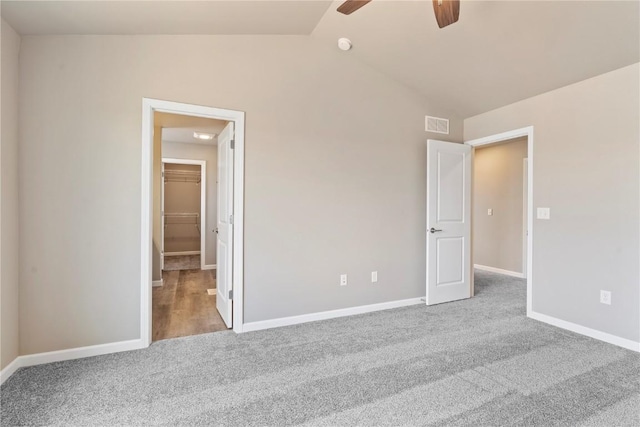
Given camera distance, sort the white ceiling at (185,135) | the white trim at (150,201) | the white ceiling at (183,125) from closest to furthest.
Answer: the white trim at (150,201), the white ceiling at (183,125), the white ceiling at (185,135)

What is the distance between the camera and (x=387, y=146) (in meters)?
3.72

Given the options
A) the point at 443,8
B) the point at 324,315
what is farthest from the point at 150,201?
the point at 443,8

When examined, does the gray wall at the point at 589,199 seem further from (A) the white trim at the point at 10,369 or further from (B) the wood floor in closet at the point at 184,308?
(A) the white trim at the point at 10,369

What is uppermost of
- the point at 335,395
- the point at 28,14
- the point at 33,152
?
the point at 28,14

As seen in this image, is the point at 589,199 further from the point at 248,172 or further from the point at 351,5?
the point at 248,172

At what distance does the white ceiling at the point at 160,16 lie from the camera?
2064 millimetres

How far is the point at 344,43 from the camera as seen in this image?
10.6 ft

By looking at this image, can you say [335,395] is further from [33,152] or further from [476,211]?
[476,211]

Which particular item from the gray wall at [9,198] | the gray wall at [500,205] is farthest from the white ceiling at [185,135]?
the gray wall at [500,205]

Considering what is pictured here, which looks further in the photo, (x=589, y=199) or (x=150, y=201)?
(x=589, y=199)

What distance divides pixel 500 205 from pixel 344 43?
168 inches

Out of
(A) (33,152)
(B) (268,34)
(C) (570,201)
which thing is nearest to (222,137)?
(B) (268,34)

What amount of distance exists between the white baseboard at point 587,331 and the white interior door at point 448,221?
888 mm

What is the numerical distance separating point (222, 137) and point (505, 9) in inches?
112
